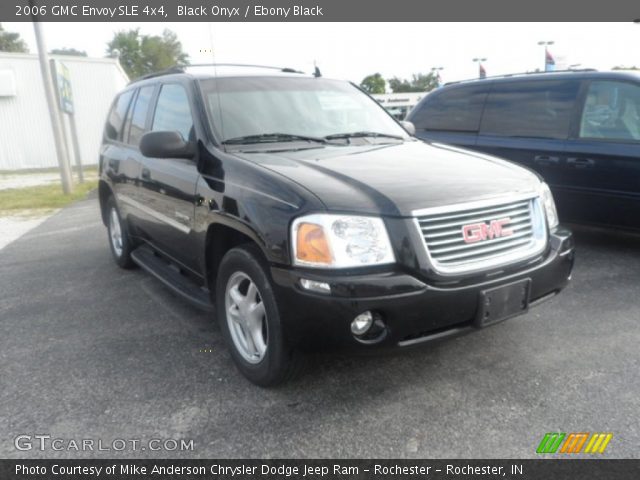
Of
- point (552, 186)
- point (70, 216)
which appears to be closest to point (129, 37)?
point (70, 216)

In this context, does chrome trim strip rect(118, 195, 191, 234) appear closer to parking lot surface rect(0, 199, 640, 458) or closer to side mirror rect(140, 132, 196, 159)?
side mirror rect(140, 132, 196, 159)

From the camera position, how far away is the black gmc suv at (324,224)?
2369mm

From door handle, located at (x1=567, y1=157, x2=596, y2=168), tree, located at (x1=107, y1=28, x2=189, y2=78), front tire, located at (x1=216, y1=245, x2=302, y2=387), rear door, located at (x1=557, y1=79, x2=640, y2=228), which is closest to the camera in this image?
front tire, located at (x1=216, y1=245, x2=302, y2=387)

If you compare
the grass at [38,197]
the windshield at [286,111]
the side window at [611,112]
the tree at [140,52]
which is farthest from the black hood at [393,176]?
the tree at [140,52]

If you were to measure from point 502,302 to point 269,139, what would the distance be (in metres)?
1.74

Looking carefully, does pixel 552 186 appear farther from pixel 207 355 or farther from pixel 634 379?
pixel 207 355

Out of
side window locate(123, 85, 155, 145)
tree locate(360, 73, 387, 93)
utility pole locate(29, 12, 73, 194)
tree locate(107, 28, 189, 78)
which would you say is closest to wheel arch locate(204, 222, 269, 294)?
side window locate(123, 85, 155, 145)

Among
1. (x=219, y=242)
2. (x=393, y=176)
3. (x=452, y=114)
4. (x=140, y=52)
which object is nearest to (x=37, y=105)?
(x=452, y=114)

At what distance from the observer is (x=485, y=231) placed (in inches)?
101

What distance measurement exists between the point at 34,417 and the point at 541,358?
9.34 ft

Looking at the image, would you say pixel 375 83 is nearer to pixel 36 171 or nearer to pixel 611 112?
pixel 36 171

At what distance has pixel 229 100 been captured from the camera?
3.48 meters

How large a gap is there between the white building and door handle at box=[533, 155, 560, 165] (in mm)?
17865

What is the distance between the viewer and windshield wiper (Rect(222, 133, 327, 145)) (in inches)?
128
